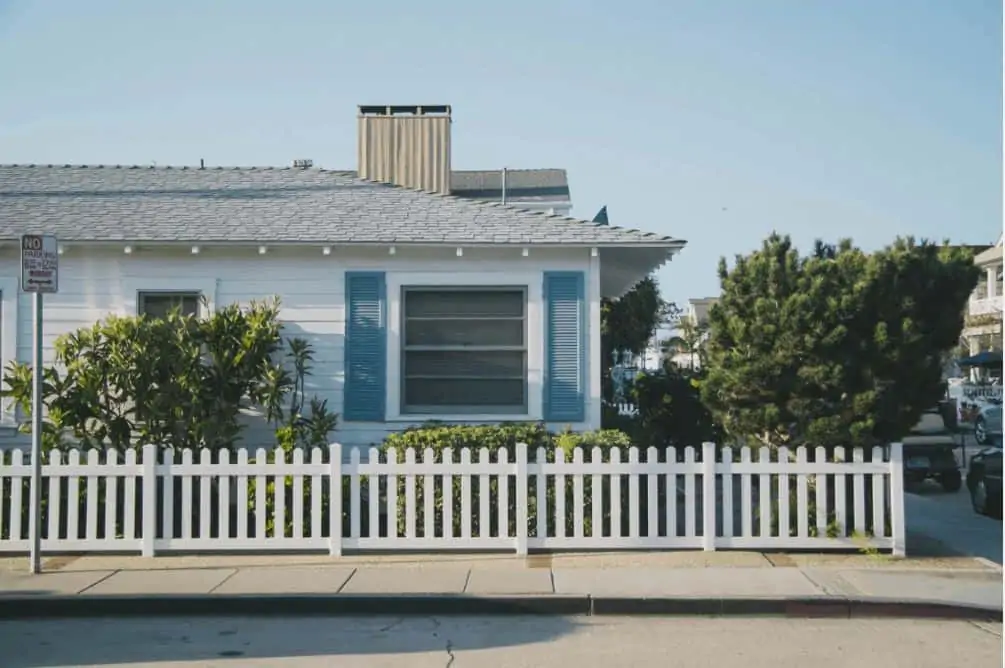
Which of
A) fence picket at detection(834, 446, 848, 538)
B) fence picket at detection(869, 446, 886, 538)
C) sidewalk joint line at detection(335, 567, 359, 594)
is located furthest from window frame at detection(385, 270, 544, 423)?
fence picket at detection(869, 446, 886, 538)

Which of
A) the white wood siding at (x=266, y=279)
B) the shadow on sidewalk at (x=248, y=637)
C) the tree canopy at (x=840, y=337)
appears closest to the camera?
the shadow on sidewalk at (x=248, y=637)

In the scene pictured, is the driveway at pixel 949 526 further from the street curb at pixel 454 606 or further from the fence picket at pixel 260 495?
the fence picket at pixel 260 495

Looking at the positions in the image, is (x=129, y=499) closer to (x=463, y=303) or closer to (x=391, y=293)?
(x=391, y=293)

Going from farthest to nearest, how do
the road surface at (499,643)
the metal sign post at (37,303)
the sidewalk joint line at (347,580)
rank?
the metal sign post at (37,303) → the sidewalk joint line at (347,580) → the road surface at (499,643)

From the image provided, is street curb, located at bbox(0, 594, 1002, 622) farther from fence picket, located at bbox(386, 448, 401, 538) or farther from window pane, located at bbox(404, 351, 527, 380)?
window pane, located at bbox(404, 351, 527, 380)

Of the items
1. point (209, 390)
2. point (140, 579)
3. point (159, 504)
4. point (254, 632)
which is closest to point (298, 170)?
point (209, 390)

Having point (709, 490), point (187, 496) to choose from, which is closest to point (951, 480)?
point (709, 490)

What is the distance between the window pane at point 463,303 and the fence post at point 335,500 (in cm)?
268

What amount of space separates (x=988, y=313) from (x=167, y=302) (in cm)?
4598

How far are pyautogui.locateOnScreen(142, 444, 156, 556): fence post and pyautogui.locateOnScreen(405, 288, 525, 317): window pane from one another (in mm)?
3426

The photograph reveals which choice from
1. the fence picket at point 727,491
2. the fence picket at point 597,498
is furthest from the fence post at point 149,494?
the fence picket at point 727,491

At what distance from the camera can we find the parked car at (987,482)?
519 inches

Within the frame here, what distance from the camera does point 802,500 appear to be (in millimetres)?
9602

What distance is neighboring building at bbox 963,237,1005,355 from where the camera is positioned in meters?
48.4
